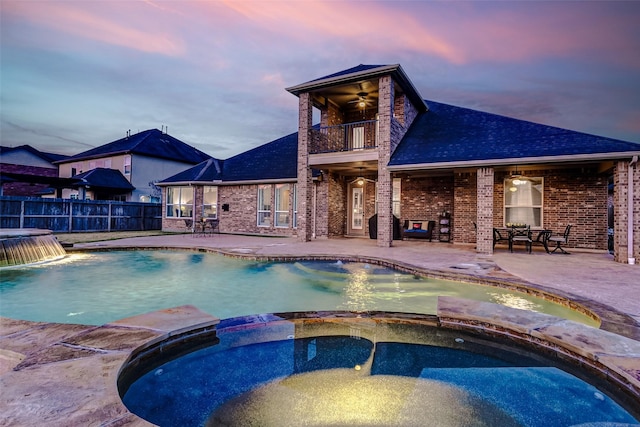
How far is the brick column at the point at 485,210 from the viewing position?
9375 millimetres

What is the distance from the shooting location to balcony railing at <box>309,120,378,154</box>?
43.7 feet

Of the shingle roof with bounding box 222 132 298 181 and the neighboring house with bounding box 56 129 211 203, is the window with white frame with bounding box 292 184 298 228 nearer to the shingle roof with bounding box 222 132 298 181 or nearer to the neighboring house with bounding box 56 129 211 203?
the shingle roof with bounding box 222 132 298 181

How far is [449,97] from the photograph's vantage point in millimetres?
24688

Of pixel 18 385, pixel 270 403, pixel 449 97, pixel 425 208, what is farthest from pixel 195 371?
pixel 449 97

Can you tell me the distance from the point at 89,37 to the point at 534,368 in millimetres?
16222

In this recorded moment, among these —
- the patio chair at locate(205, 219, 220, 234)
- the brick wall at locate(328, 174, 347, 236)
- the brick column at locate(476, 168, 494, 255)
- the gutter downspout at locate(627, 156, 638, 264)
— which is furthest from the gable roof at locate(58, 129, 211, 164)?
the gutter downspout at locate(627, 156, 638, 264)

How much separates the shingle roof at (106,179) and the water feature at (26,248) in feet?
40.2

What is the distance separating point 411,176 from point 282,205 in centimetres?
634

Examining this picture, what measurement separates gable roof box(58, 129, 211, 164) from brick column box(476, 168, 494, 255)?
2286 centimetres

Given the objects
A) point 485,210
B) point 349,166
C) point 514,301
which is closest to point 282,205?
point 349,166

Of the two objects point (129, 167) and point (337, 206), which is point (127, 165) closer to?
point (129, 167)

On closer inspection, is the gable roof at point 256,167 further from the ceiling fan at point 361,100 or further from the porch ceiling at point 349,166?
the ceiling fan at point 361,100

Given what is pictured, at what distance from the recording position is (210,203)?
1717 cm

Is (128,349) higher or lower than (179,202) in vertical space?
lower
